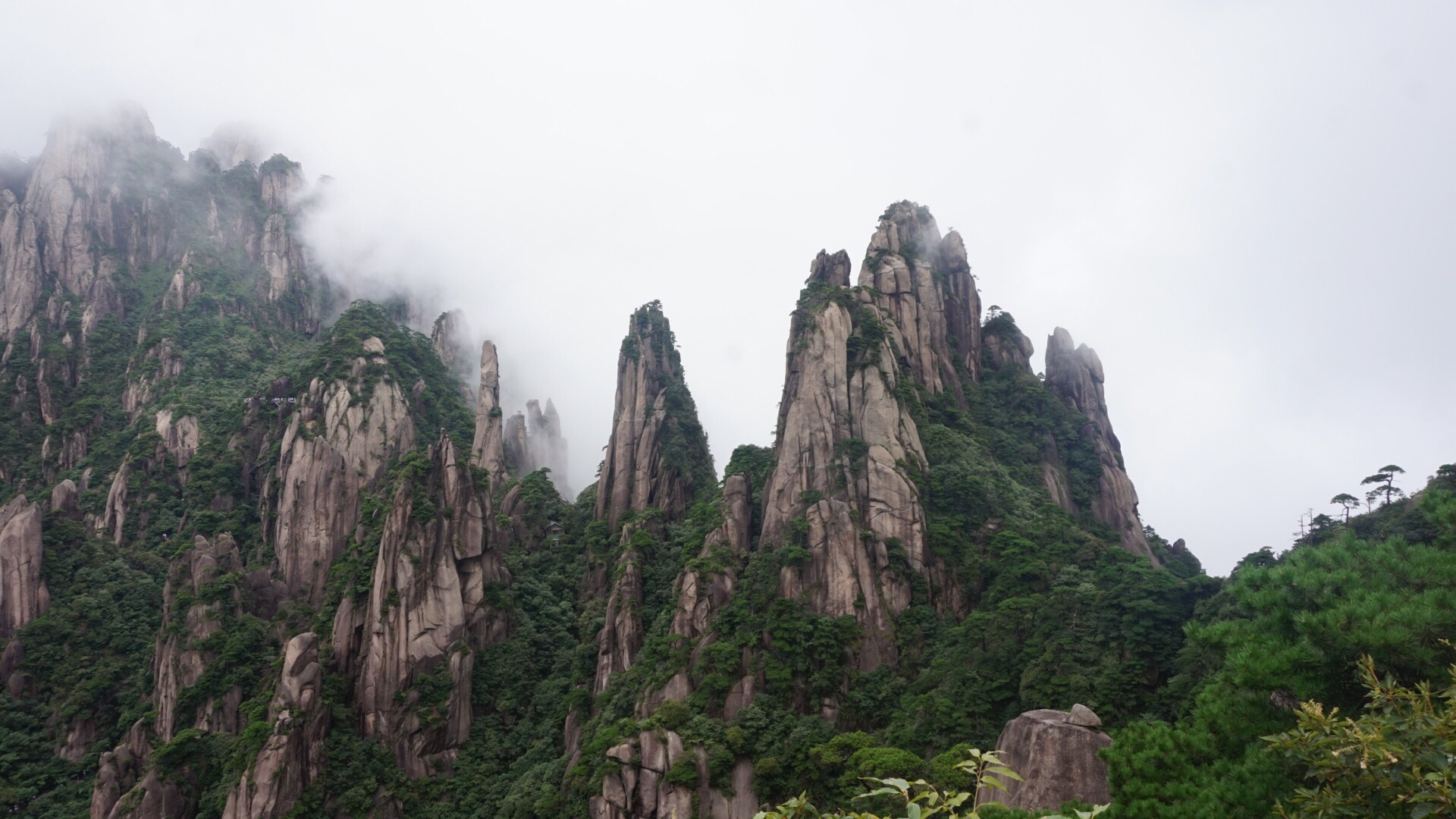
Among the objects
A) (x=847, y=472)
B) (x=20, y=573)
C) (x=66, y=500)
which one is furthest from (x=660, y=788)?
(x=66, y=500)

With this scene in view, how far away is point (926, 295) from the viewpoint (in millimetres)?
60625

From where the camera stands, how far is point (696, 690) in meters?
39.7

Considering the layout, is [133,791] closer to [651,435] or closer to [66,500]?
[66,500]

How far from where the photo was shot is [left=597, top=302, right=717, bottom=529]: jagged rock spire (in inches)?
2562

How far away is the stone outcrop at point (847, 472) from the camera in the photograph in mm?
42719

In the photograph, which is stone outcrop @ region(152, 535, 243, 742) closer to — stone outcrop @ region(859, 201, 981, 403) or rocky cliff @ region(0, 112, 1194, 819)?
rocky cliff @ region(0, 112, 1194, 819)

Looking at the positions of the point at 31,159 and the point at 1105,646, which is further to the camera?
the point at 31,159

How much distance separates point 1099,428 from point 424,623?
49353mm

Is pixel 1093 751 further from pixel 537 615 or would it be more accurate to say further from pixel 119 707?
pixel 119 707

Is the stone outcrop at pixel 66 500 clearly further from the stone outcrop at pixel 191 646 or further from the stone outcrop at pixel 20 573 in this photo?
the stone outcrop at pixel 191 646

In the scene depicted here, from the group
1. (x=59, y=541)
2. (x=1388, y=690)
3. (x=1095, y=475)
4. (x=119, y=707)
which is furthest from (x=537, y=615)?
(x=1388, y=690)

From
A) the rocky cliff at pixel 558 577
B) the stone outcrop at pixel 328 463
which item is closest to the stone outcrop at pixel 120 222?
the rocky cliff at pixel 558 577

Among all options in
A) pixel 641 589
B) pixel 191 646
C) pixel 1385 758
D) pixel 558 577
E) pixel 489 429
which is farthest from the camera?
pixel 489 429

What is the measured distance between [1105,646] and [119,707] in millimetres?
58010
